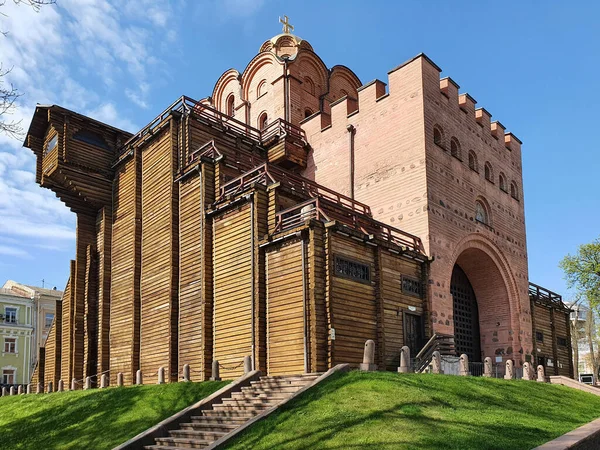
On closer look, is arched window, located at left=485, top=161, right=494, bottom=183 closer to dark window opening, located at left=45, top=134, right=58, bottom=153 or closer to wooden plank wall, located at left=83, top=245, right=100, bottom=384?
wooden plank wall, located at left=83, top=245, right=100, bottom=384

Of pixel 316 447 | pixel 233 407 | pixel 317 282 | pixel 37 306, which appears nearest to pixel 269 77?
pixel 317 282

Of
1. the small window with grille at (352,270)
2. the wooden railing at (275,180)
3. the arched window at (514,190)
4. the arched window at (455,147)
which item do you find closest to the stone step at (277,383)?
the small window with grille at (352,270)

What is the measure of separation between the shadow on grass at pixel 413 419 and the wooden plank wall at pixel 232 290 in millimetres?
5435

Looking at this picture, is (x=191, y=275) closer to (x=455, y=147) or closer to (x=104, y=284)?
(x=104, y=284)

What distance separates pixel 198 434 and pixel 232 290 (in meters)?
6.78

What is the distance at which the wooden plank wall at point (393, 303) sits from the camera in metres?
19.1

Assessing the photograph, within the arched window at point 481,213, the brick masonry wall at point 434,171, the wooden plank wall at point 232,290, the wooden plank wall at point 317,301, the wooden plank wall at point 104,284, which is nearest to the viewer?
the wooden plank wall at point 317,301

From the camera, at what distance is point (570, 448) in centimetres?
1000

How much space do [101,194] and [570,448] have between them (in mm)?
22377

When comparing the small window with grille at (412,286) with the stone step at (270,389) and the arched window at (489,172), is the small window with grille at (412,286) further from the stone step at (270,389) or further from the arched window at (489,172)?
the arched window at (489,172)

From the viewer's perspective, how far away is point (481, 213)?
2598cm

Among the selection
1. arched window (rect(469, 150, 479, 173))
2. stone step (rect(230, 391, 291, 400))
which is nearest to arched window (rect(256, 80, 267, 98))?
arched window (rect(469, 150, 479, 173))

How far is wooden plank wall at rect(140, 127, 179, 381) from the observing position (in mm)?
22094

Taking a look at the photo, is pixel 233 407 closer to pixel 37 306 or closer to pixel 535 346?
pixel 535 346
